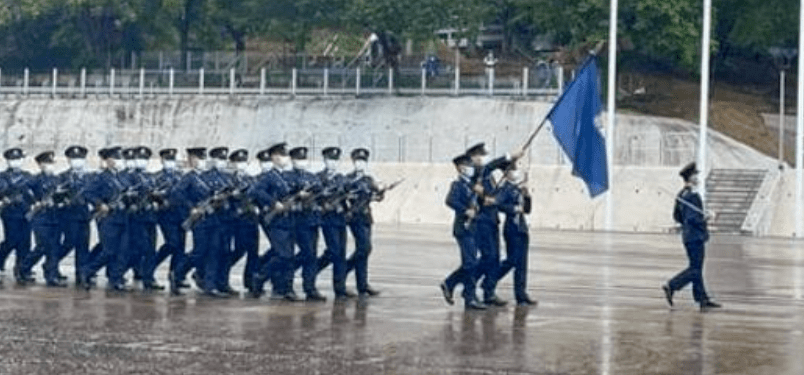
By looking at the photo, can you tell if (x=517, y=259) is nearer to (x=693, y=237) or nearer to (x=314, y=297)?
(x=693, y=237)

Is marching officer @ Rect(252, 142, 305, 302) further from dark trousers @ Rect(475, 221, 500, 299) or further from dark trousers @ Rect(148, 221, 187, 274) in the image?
dark trousers @ Rect(475, 221, 500, 299)

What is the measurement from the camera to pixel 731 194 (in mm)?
41969

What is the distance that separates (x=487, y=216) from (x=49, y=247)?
596cm

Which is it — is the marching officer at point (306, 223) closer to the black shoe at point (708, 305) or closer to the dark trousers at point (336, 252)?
the dark trousers at point (336, 252)

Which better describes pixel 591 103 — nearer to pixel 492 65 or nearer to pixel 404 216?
pixel 404 216

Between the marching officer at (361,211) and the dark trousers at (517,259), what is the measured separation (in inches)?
62.7

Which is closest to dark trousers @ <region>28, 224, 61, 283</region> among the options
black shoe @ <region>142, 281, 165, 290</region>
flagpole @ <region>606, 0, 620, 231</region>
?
black shoe @ <region>142, 281, 165, 290</region>

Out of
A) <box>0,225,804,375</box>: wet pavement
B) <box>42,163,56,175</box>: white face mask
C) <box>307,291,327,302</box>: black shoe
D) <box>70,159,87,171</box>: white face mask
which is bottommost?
<box>0,225,804,375</box>: wet pavement

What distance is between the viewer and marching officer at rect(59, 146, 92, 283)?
20547 mm

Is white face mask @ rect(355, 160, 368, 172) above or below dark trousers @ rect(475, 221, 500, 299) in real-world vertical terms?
above

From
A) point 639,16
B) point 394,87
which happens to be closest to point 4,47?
point 394,87

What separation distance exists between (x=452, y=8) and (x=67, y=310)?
41224 mm

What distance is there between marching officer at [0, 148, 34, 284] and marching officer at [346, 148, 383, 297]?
4426 millimetres

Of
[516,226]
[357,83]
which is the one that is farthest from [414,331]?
[357,83]
